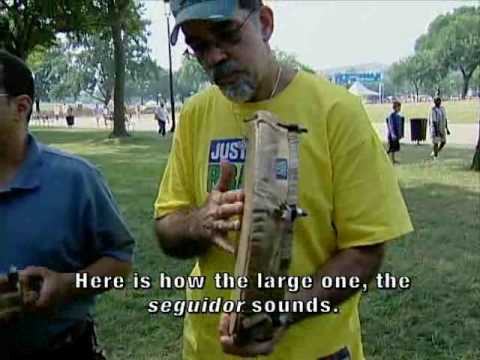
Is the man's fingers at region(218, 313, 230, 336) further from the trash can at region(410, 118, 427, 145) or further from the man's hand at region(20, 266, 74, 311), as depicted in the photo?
the trash can at region(410, 118, 427, 145)

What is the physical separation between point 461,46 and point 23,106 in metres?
84.8

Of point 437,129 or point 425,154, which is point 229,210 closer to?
point 437,129

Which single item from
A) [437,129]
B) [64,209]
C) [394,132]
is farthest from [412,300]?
[437,129]

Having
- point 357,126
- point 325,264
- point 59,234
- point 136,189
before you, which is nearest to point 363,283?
point 325,264

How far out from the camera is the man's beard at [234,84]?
1.69m

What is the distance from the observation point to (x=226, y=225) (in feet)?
5.17

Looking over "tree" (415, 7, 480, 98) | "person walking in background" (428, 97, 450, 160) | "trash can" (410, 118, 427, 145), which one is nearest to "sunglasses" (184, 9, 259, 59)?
"person walking in background" (428, 97, 450, 160)

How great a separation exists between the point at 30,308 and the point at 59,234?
228mm

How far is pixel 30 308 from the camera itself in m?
2.09

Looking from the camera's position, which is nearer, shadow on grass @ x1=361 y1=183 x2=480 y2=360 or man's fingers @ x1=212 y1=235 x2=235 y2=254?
man's fingers @ x1=212 y1=235 x2=235 y2=254

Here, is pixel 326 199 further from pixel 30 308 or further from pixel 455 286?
pixel 455 286

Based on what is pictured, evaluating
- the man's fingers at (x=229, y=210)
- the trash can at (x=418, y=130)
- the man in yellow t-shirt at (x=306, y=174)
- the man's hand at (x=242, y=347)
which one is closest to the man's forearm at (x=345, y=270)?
the man in yellow t-shirt at (x=306, y=174)

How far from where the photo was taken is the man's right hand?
5.00ft

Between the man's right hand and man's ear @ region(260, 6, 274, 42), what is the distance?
330 millimetres
